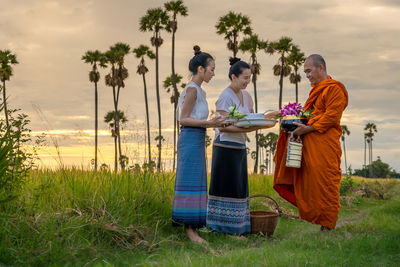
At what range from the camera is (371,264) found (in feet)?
16.3

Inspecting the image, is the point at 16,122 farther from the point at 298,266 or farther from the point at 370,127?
the point at 370,127

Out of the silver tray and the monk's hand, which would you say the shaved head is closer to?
the monk's hand

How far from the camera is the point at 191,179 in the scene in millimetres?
6078

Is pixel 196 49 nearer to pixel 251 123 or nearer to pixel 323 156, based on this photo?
pixel 251 123

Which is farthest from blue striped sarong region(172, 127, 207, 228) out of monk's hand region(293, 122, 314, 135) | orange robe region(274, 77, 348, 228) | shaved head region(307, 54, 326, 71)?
shaved head region(307, 54, 326, 71)

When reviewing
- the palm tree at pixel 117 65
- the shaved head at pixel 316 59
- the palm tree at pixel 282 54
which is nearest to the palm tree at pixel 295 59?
the palm tree at pixel 282 54

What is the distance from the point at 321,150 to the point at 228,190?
149cm

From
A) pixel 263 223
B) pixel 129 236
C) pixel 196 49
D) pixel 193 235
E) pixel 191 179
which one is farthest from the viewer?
pixel 263 223

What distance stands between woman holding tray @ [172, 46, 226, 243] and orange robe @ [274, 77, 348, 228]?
170cm

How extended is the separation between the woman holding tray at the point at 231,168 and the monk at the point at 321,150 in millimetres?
896

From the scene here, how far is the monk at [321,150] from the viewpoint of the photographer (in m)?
6.70

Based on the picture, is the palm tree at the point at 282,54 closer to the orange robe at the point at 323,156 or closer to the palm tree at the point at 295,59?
the palm tree at the point at 295,59

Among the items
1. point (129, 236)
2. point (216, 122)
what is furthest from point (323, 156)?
point (129, 236)

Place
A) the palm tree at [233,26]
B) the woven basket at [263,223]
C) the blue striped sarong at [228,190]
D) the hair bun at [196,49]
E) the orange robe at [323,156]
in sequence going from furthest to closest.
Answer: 1. the palm tree at [233,26]
2. the woven basket at [263,223]
3. the orange robe at [323,156]
4. the blue striped sarong at [228,190]
5. the hair bun at [196,49]
